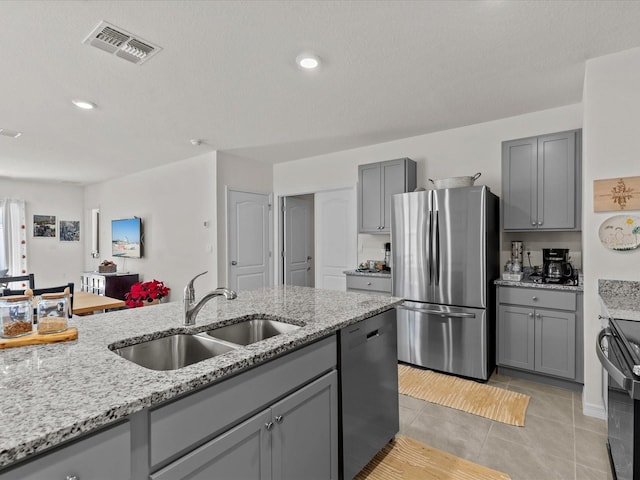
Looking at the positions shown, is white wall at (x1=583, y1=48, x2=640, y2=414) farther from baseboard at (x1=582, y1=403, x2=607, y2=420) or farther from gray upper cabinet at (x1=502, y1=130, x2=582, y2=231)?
gray upper cabinet at (x1=502, y1=130, x2=582, y2=231)

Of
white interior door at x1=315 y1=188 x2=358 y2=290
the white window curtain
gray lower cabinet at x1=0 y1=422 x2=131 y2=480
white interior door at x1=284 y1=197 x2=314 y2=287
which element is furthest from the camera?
the white window curtain

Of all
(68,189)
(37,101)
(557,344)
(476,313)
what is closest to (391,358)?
(476,313)

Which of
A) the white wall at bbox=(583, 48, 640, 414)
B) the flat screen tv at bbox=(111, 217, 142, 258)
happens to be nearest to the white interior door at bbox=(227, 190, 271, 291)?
the flat screen tv at bbox=(111, 217, 142, 258)

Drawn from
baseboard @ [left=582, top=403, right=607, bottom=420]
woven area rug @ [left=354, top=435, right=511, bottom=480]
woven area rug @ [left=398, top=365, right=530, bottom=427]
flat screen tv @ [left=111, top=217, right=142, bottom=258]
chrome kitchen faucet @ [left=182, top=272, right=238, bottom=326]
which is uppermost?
flat screen tv @ [left=111, top=217, right=142, bottom=258]

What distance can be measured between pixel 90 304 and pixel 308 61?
3.07 meters

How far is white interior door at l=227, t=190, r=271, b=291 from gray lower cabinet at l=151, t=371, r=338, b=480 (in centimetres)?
359

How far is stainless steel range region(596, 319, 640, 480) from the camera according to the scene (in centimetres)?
129

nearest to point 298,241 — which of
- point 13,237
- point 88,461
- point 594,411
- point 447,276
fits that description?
point 447,276

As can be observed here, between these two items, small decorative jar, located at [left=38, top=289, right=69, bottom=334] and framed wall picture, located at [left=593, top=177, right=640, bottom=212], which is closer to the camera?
small decorative jar, located at [left=38, top=289, right=69, bottom=334]

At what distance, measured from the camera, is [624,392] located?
56.6 inches

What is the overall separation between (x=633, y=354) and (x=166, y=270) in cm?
579

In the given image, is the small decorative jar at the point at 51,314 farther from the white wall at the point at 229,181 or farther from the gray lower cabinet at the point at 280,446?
the white wall at the point at 229,181

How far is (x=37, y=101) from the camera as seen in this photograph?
120 inches

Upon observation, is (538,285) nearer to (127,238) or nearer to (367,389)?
(367,389)
